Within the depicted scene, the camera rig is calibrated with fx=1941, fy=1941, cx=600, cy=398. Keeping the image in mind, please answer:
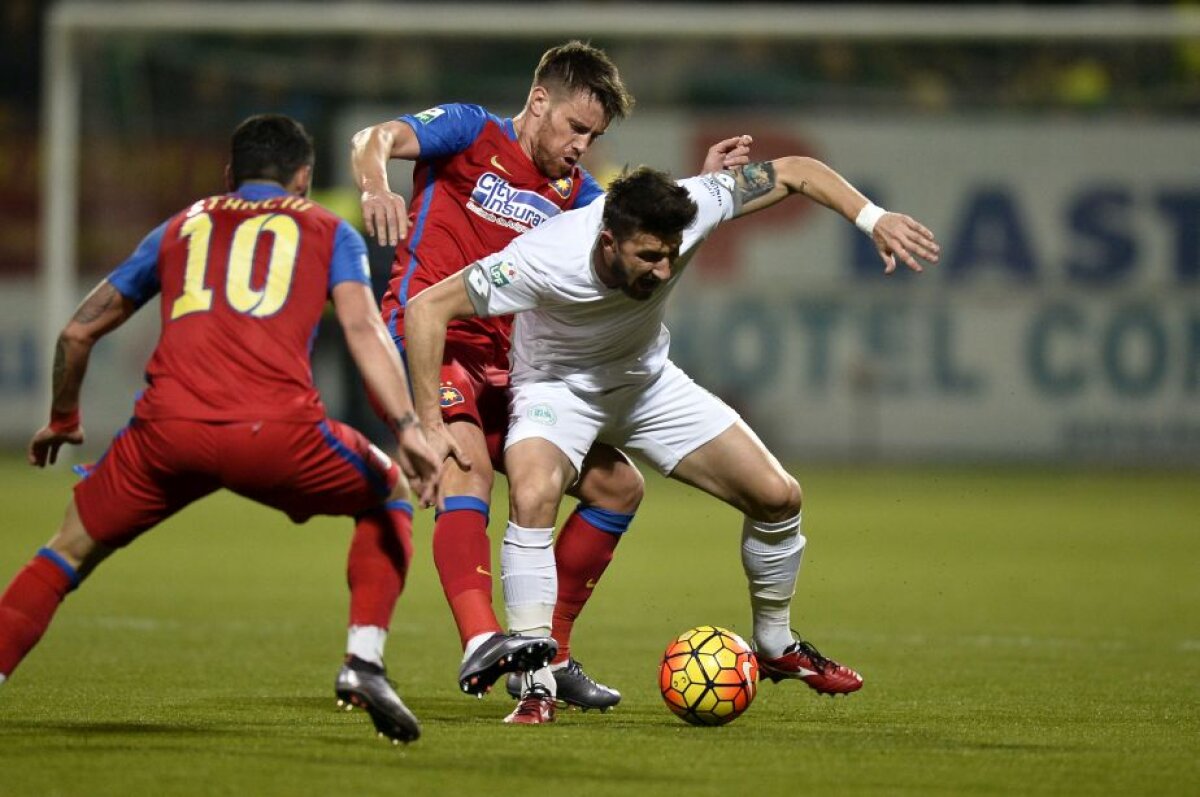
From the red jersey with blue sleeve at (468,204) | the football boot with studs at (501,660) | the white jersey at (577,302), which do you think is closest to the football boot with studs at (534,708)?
the football boot with studs at (501,660)

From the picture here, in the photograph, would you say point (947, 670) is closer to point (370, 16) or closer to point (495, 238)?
point (495, 238)

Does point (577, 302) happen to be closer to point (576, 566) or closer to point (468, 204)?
point (468, 204)

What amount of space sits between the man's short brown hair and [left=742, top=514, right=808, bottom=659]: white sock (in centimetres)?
152

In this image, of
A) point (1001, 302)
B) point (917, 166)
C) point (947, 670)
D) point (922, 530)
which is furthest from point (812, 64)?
point (947, 670)

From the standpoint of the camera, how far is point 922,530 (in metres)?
14.5

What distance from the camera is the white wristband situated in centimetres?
640

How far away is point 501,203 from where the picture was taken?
269 inches

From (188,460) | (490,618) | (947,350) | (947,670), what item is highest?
(188,460)

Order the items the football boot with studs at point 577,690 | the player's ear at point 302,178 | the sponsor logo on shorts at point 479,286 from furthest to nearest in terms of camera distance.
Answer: the football boot with studs at point 577,690 → the sponsor logo on shorts at point 479,286 → the player's ear at point 302,178

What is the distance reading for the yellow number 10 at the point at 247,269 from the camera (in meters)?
5.50

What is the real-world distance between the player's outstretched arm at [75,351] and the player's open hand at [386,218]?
773 millimetres

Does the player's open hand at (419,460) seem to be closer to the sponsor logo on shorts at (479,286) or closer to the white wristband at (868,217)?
the sponsor logo on shorts at (479,286)

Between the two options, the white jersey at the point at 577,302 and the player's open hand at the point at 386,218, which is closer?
the player's open hand at the point at 386,218

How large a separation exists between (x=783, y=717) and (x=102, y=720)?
2233 mm
